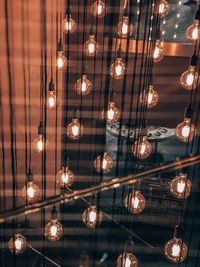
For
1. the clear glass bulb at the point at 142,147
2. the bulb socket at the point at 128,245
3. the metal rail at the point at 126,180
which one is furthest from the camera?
the clear glass bulb at the point at 142,147

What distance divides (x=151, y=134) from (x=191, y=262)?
2.21 m

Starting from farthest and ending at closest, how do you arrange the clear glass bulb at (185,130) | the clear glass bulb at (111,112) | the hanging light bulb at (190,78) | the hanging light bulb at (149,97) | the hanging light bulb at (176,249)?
the clear glass bulb at (111,112)
the hanging light bulb at (149,97)
the clear glass bulb at (185,130)
the hanging light bulb at (190,78)
the hanging light bulb at (176,249)

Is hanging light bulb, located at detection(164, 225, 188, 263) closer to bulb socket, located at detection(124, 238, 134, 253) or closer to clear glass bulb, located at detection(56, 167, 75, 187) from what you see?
bulb socket, located at detection(124, 238, 134, 253)

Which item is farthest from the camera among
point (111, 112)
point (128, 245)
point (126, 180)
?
point (111, 112)

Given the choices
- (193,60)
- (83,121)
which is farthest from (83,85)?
(83,121)

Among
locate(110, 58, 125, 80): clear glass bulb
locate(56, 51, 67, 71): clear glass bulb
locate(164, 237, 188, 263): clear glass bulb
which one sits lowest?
locate(164, 237, 188, 263): clear glass bulb

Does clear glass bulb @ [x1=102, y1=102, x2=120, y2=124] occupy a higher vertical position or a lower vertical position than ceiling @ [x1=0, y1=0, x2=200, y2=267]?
lower

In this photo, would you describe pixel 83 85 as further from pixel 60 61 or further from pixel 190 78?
pixel 190 78

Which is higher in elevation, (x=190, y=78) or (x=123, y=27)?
(x=123, y=27)

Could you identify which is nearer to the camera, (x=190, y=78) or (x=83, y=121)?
(x=190, y=78)

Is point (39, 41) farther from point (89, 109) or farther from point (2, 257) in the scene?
point (2, 257)

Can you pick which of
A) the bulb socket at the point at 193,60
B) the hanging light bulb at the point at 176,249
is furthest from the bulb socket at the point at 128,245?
the bulb socket at the point at 193,60

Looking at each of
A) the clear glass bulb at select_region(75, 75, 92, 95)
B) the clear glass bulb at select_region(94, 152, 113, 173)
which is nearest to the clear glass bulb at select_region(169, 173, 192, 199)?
the clear glass bulb at select_region(94, 152, 113, 173)

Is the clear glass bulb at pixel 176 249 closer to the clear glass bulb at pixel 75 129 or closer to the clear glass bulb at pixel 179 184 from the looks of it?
the clear glass bulb at pixel 179 184
